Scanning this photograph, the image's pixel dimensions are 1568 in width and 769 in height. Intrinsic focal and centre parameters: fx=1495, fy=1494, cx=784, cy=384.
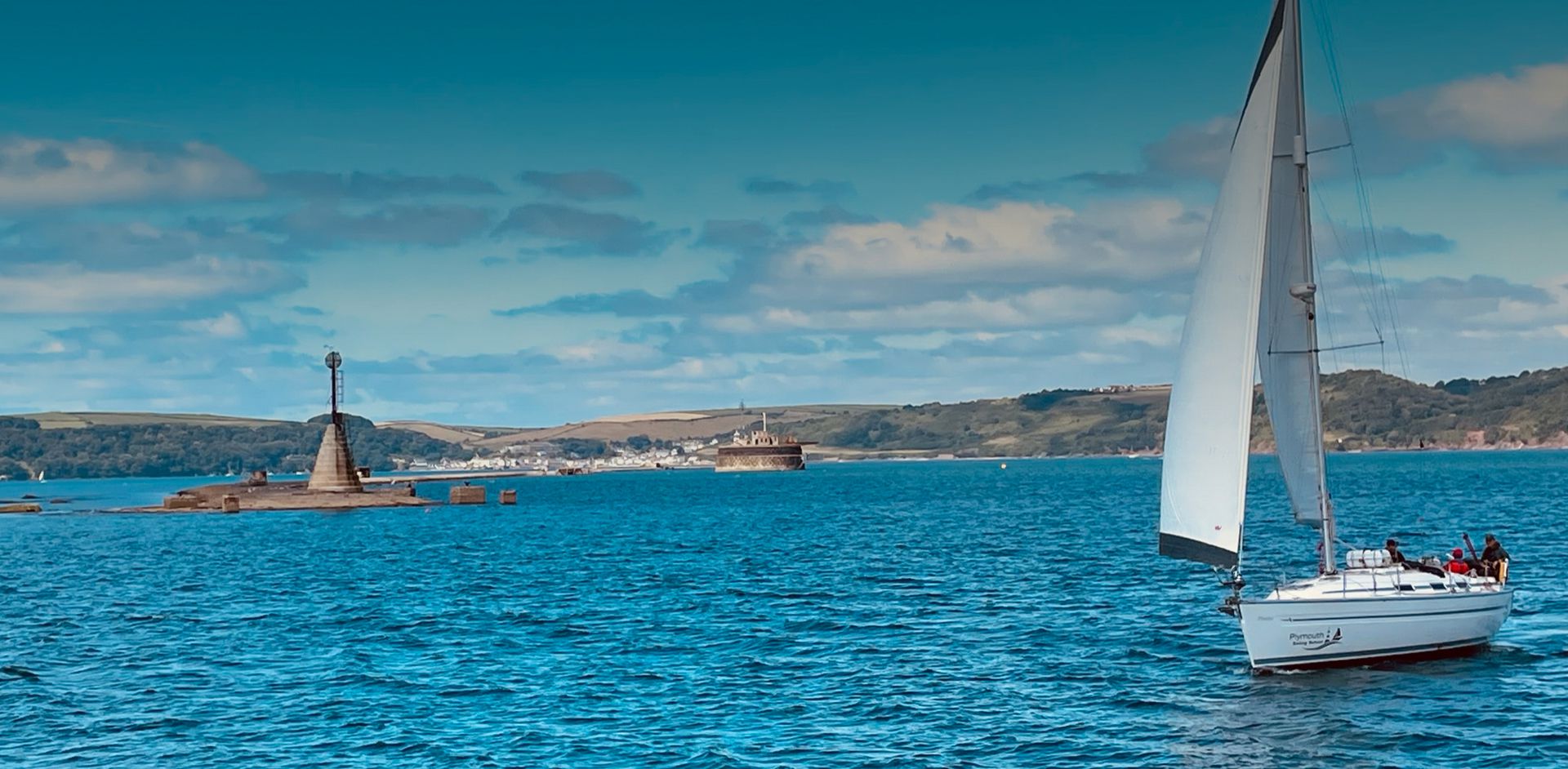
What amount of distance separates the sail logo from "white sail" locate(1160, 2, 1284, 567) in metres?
2.15

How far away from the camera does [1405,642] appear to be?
34.8 metres

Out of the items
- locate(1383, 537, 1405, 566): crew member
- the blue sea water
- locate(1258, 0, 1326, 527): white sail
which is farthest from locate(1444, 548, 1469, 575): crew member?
locate(1258, 0, 1326, 527): white sail

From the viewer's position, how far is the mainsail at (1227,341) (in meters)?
34.7

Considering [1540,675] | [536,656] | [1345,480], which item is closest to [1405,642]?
[1540,675]

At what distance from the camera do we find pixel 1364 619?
3406 centimetres

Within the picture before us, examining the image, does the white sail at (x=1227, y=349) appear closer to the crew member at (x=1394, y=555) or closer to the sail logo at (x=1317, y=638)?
the sail logo at (x=1317, y=638)

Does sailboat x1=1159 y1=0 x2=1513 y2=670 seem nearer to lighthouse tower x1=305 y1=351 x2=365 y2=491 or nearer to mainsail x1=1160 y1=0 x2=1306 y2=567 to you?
mainsail x1=1160 y1=0 x2=1306 y2=567

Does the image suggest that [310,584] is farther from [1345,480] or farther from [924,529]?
[1345,480]

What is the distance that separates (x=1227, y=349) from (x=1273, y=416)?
2667 mm

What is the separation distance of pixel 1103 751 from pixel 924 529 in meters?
70.2

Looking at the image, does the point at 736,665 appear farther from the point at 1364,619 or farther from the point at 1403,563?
the point at 1403,563

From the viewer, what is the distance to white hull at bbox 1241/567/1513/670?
33.8 metres

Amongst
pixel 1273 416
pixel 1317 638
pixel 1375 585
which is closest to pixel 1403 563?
pixel 1375 585

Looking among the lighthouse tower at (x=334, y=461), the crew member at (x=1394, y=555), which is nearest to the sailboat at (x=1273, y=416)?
the crew member at (x=1394, y=555)
